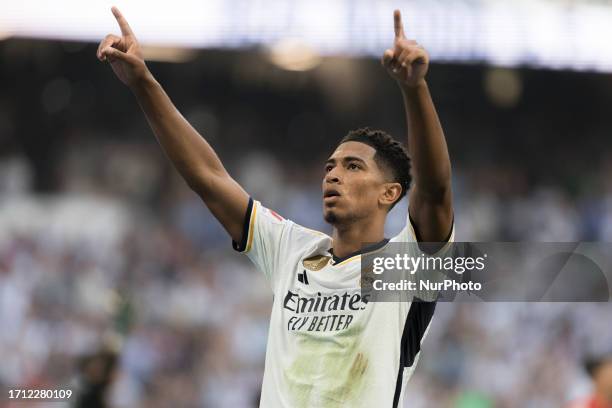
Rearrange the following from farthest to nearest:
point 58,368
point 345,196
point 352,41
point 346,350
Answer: point 352,41
point 58,368
point 345,196
point 346,350

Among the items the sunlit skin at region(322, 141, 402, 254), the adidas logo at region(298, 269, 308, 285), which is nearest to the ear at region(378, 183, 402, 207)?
the sunlit skin at region(322, 141, 402, 254)

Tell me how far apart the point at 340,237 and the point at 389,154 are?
455mm

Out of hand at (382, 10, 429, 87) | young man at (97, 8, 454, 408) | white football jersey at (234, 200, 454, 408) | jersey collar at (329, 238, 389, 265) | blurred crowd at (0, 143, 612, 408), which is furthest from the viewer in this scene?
blurred crowd at (0, 143, 612, 408)

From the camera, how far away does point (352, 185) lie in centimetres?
393

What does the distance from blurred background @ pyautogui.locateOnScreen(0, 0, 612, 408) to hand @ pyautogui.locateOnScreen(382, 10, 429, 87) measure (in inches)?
267

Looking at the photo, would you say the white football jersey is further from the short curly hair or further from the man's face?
the short curly hair

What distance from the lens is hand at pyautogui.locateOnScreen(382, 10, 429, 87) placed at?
3.12m

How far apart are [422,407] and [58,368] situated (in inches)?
167

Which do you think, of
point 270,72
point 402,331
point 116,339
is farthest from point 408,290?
point 270,72

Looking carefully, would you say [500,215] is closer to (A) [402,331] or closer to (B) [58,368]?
(B) [58,368]

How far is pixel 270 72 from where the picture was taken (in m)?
13.8

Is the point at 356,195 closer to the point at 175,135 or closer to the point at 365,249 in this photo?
the point at 365,249

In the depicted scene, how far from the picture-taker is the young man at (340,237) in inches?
130

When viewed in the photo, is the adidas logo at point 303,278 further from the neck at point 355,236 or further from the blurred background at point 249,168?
the blurred background at point 249,168
